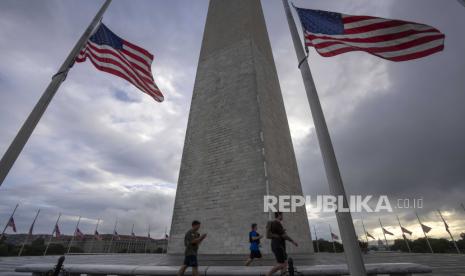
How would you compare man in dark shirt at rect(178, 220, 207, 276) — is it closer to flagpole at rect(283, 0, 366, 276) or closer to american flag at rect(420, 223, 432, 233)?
flagpole at rect(283, 0, 366, 276)

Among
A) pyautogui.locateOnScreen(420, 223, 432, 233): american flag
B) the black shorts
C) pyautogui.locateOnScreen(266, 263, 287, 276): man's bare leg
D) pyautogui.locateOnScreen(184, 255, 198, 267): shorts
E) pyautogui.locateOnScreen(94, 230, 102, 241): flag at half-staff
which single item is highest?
pyautogui.locateOnScreen(420, 223, 432, 233): american flag

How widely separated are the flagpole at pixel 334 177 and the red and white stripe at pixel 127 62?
4697mm

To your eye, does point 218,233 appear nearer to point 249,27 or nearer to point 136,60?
point 136,60

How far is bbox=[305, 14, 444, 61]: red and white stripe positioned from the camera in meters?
4.99

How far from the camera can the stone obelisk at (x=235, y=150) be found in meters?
12.2

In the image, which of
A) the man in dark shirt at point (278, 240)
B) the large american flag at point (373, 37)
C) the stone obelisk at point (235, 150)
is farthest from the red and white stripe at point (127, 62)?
the stone obelisk at point (235, 150)

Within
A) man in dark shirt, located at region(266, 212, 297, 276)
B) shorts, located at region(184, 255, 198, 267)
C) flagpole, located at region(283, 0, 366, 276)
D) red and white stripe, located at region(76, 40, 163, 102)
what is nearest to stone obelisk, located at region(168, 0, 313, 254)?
man in dark shirt, located at region(266, 212, 297, 276)

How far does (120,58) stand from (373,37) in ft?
21.6

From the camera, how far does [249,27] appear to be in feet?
60.5

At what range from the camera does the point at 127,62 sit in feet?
23.5

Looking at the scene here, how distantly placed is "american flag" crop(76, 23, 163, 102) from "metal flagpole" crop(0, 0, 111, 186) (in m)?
0.53

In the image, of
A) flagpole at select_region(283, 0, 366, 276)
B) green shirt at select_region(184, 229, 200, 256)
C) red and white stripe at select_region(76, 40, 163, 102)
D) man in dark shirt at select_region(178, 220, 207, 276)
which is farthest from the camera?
red and white stripe at select_region(76, 40, 163, 102)

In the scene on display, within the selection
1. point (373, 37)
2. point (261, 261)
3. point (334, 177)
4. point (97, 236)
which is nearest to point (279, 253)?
point (334, 177)

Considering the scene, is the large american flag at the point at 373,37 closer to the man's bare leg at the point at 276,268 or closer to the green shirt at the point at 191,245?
the man's bare leg at the point at 276,268
